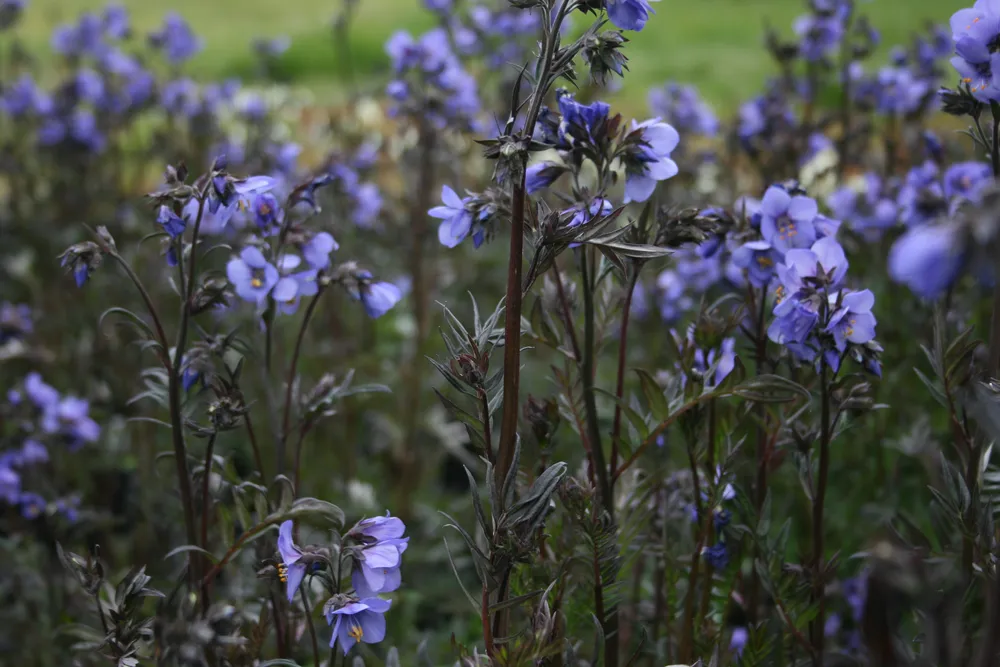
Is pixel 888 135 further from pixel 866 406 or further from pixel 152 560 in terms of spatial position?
pixel 152 560

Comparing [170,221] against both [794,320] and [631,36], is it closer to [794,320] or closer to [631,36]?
[794,320]

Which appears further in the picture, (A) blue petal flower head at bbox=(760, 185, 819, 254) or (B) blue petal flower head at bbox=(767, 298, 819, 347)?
(A) blue petal flower head at bbox=(760, 185, 819, 254)

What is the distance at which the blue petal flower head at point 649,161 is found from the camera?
1.36 m

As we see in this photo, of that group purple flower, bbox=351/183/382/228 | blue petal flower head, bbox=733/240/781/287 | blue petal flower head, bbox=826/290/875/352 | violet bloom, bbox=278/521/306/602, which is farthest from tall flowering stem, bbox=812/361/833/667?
purple flower, bbox=351/183/382/228

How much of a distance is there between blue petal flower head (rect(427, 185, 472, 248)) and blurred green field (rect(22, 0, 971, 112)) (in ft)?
8.03

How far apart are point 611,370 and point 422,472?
0.79 m

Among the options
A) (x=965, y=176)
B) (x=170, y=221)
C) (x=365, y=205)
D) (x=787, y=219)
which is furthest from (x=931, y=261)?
(x=365, y=205)

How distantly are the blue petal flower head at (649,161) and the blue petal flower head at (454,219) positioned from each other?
24cm

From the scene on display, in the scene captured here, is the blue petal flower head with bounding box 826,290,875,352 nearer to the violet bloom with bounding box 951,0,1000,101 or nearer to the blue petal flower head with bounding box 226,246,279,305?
the violet bloom with bounding box 951,0,1000,101

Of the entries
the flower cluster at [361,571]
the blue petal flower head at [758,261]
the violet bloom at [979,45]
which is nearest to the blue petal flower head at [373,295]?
the flower cluster at [361,571]

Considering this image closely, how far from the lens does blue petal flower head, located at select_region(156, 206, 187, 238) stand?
4.35 feet

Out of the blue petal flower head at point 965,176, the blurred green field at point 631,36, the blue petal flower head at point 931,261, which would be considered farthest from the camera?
the blurred green field at point 631,36

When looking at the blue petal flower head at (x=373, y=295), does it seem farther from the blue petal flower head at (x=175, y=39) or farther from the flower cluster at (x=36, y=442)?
the blue petal flower head at (x=175, y=39)

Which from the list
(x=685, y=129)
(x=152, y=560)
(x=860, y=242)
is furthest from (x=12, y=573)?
(x=685, y=129)
